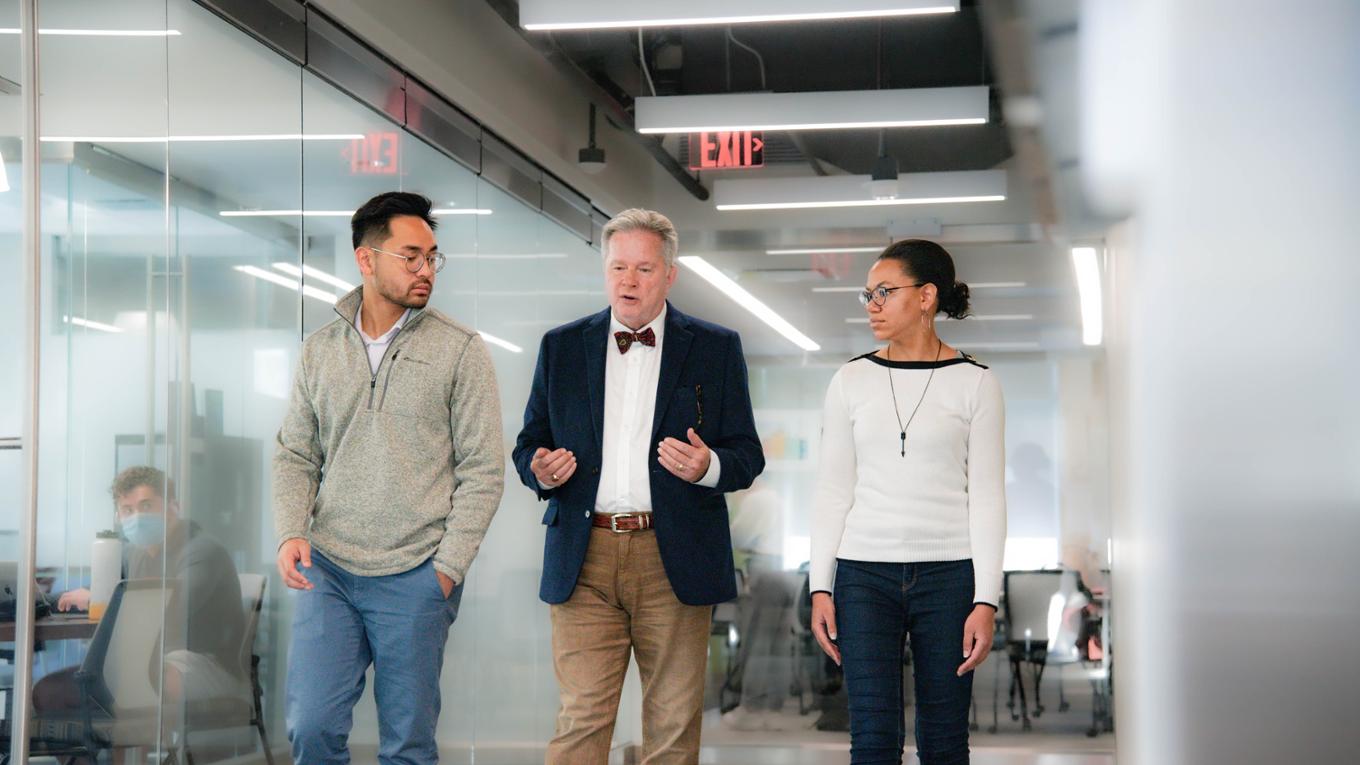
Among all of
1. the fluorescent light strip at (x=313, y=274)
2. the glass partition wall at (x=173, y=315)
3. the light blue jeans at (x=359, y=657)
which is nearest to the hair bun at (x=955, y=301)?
the light blue jeans at (x=359, y=657)

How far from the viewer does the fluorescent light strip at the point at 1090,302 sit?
283 inches

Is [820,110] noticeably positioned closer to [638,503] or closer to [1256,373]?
[638,503]

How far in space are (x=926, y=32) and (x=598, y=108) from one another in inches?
61.5

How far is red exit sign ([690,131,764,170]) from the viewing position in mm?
7035

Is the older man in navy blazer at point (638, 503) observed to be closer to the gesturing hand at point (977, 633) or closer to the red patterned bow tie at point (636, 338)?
the red patterned bow tie at point (636, 338)

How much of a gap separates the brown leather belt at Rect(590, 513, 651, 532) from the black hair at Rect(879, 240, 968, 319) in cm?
84

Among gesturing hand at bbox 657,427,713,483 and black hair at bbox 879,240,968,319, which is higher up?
black hair at bbox 879,240,968,319

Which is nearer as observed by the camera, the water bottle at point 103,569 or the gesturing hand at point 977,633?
Answer: the gesturing hand at point 977,633

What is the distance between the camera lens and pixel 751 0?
523cm

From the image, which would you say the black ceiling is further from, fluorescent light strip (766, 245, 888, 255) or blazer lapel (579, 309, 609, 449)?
blazer lapel (579, 309, 609, 449)

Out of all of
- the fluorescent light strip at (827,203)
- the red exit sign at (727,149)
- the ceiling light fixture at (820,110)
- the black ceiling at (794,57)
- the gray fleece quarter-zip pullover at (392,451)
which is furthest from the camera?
the fluorescent light strip at (827,203)

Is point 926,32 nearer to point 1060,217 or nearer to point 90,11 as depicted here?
point 1060,217

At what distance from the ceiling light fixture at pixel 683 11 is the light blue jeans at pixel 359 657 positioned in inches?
104

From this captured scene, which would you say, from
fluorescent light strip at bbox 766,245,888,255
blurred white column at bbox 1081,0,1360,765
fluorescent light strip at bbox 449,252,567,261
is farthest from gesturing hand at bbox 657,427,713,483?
fluorescent light strip at bbox 766,245,888,255
